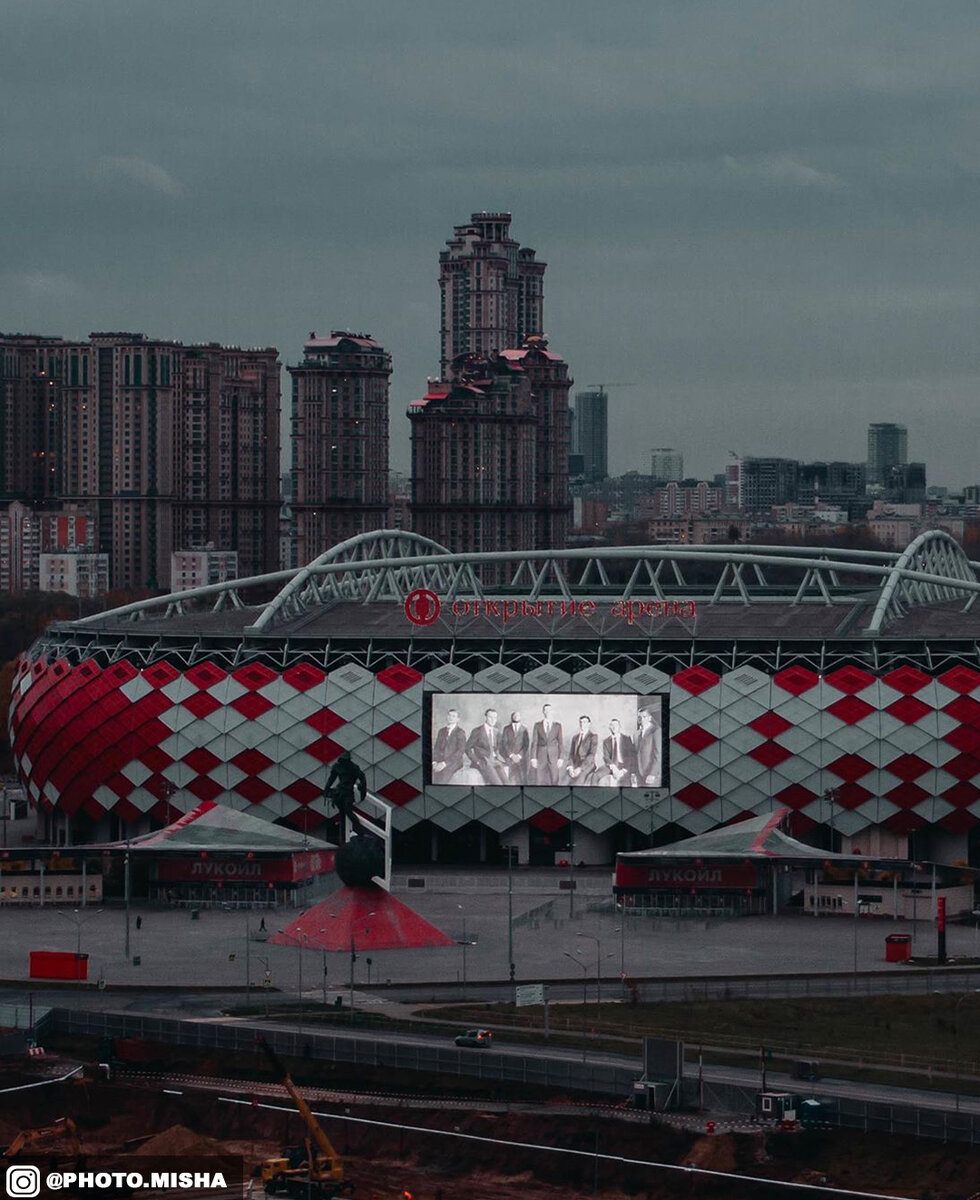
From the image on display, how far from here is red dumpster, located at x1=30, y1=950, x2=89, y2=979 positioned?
351ft

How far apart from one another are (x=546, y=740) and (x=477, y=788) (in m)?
4.36

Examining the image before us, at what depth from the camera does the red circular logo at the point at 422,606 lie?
144 metres

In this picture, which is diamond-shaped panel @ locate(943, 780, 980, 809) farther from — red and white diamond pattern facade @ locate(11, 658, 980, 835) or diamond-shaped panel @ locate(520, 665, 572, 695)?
diamond-shaped panel @ locate(520, 665, 572, 695)

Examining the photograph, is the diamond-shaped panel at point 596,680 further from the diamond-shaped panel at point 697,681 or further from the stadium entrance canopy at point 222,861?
the stadium entrance canopy at point 222,861

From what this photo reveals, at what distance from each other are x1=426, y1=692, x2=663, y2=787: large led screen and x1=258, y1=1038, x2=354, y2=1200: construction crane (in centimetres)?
6062

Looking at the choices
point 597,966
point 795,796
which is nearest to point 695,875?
point 795,796

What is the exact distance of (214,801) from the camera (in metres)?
143

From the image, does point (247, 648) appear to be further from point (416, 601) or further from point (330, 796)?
point (330, 796)

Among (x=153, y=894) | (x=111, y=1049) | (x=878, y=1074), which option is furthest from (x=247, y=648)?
(x=878, y=1074)

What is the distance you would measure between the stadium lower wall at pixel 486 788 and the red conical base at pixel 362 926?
24.2 meters

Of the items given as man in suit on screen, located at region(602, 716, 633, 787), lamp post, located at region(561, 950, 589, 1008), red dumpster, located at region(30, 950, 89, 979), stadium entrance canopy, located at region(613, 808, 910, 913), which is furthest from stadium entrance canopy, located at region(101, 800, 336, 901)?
lamp post, located at region(561, 950, 589, 1008)

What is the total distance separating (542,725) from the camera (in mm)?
139750

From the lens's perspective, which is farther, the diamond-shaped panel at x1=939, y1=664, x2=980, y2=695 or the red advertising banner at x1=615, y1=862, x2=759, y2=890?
the diamond-shaped panel at x1=939, y1=664, x2=980, y2=695

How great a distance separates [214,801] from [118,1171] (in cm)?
6340
